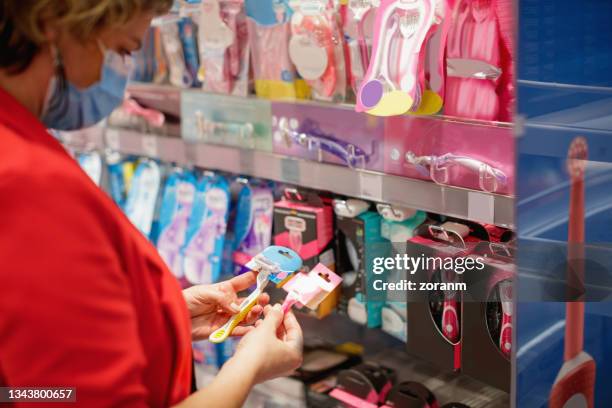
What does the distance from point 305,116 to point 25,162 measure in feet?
3.46

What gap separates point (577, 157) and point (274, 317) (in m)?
0.53

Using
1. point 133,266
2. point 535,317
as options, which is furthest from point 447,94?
point 133,266

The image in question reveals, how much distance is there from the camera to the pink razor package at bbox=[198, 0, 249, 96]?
6.16ft

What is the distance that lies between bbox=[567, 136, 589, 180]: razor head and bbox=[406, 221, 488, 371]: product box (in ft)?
0.96

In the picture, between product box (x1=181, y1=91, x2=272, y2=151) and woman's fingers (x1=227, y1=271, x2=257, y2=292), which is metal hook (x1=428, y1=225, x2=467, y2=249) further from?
product box (x1=181, y1=91, x2=272, y2=151)

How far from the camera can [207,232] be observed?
81.9 inches

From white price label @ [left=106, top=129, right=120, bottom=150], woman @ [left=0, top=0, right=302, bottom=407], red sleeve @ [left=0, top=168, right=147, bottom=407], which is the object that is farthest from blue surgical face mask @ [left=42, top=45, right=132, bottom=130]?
white price label @ [left=106, top=129, right=120, bottom=150]

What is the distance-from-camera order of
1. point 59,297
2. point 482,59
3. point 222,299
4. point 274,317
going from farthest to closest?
1. point 482,59
2. point 222,299
3. point 274,317
4. point 59,297

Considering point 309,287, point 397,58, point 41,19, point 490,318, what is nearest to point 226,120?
point 397,58

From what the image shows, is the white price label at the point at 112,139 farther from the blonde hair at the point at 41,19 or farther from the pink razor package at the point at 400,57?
the blonde hair at the point at 41,19

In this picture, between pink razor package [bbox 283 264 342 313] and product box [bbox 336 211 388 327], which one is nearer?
Answer: pink razor package [bbox 283 264 342 313]

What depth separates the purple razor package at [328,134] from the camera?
1.68m

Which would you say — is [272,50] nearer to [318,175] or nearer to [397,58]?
[318,175]

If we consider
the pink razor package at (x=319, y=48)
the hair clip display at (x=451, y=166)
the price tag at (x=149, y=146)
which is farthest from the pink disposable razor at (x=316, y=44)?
the price tag at (x=149, y=146)
